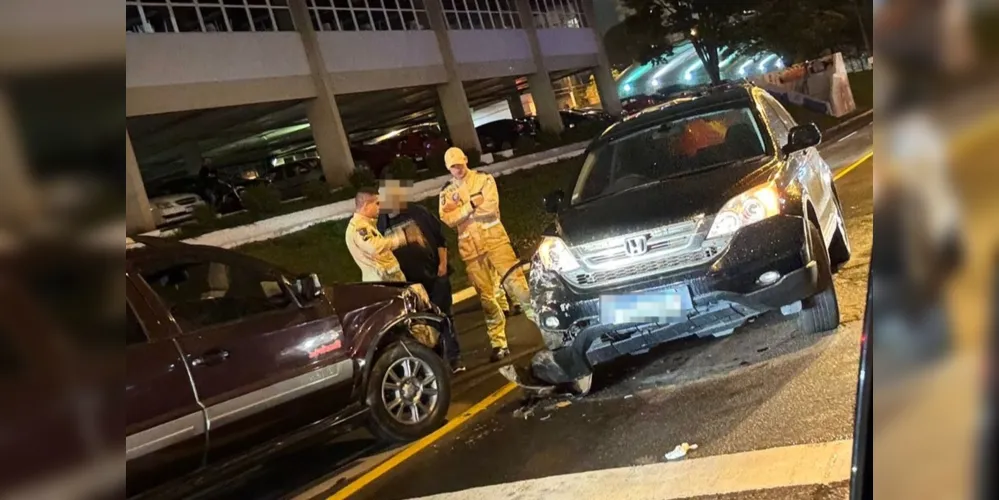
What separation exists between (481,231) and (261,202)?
26.6 ft

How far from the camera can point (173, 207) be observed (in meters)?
15.6

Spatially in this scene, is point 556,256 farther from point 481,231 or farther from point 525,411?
point 481,231

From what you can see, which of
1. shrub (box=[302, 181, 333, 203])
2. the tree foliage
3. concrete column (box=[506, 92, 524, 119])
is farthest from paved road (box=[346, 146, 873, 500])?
concrete column (box=[506, 92, 524, 119])

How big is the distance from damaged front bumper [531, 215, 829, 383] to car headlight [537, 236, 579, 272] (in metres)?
0.08

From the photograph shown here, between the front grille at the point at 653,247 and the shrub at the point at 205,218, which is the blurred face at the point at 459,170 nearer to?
the front grille at the point at 653,247

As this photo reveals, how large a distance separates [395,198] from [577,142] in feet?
50.4

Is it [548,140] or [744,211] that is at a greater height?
[548,140]

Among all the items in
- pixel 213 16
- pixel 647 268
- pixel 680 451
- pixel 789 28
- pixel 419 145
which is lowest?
pixel 680 451

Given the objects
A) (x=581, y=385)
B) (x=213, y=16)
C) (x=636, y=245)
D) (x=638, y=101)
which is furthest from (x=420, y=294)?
(x=638, y=101)

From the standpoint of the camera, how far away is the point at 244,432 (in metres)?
4.38

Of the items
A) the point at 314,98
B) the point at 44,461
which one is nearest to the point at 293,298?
the point at 44,461

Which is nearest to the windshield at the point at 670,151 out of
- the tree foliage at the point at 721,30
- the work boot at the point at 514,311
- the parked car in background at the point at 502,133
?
the work boot at the point at 514,311

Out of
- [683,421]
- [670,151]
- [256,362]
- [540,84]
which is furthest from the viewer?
[540,84]

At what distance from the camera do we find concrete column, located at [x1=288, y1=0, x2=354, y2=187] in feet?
62.6
